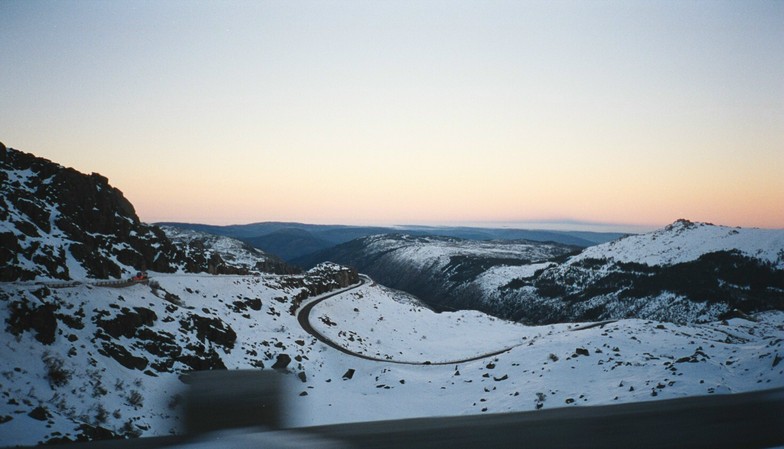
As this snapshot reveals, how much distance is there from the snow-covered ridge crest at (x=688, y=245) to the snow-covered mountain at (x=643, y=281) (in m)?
0.24

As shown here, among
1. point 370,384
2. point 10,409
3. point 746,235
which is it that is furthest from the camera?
point 746,235

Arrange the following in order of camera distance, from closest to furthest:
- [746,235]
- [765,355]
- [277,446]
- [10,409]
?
[277,446] → [10,409] → [765,355] → [746,235]

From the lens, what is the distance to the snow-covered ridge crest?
10894 centimetres

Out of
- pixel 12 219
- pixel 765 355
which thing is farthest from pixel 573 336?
pixel 12 219

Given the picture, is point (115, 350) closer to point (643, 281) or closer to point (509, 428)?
point (509, 428)

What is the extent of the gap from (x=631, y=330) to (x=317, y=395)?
23476 mm

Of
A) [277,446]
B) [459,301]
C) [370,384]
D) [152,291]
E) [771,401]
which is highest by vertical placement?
[771,401]

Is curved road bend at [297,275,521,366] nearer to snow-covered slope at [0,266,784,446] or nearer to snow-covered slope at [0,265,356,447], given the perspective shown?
snow-covered slope at [0,266,784,446]

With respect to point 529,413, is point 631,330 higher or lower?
lower

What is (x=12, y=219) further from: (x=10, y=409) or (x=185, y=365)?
(x=10, y=409)

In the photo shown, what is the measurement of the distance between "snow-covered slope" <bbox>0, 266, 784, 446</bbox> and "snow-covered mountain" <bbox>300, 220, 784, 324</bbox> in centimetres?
5791

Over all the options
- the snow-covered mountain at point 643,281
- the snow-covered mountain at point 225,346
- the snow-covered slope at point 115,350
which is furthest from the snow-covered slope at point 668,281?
the snow-covered slope at point 115,350

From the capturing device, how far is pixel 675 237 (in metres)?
138

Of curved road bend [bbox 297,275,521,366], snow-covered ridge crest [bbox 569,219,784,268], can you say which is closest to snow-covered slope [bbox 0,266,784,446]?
curved road bend [bbox 297,275,521,366]
